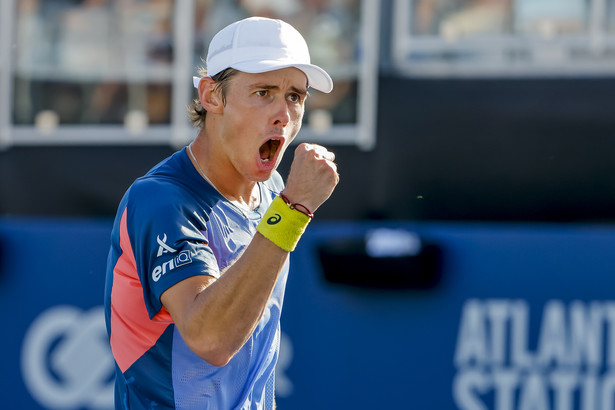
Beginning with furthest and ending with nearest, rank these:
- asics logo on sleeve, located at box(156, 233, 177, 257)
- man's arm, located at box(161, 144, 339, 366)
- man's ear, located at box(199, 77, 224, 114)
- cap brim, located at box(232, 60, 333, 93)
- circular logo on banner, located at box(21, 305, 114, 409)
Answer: circular logo on banner, located at box(21, 305, 114, 409) < man's ear, located at box(199, 77, 224, 114) < cap brim, located at box(232, 60, 333, 93) < asics logo on sleeve, located at box(156, 233, 177, 257) < man's arm, located at box(161, 144, 339, 366)

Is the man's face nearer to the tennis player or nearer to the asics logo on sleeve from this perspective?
the tennis player

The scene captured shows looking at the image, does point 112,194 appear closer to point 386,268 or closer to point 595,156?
point 386,268

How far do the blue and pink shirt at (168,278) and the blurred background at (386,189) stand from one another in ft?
7.74

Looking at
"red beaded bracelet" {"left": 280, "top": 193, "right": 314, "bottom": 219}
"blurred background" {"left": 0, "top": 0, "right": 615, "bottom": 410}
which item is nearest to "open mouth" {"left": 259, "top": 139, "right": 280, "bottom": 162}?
"red beaded bracelet" {"left": 280, "top": 193, "right": 314, "bottom": 219}

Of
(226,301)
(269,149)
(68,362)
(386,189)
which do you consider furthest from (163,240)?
(386,189)

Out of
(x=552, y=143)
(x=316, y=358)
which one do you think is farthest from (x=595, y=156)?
(x=316, y=358)

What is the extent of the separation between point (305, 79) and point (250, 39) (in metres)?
0.19

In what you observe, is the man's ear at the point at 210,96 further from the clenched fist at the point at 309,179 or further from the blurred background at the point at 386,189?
the blurred background at the point at 386,189

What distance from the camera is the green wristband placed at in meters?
2.08

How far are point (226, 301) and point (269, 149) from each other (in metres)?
0.60

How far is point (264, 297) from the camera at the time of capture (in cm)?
203

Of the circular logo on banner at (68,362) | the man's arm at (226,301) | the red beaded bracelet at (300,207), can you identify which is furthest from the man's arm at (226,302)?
the circular logo on banner at (68,362)

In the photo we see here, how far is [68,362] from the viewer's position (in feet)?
16.2

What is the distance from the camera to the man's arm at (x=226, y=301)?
6.51ft
